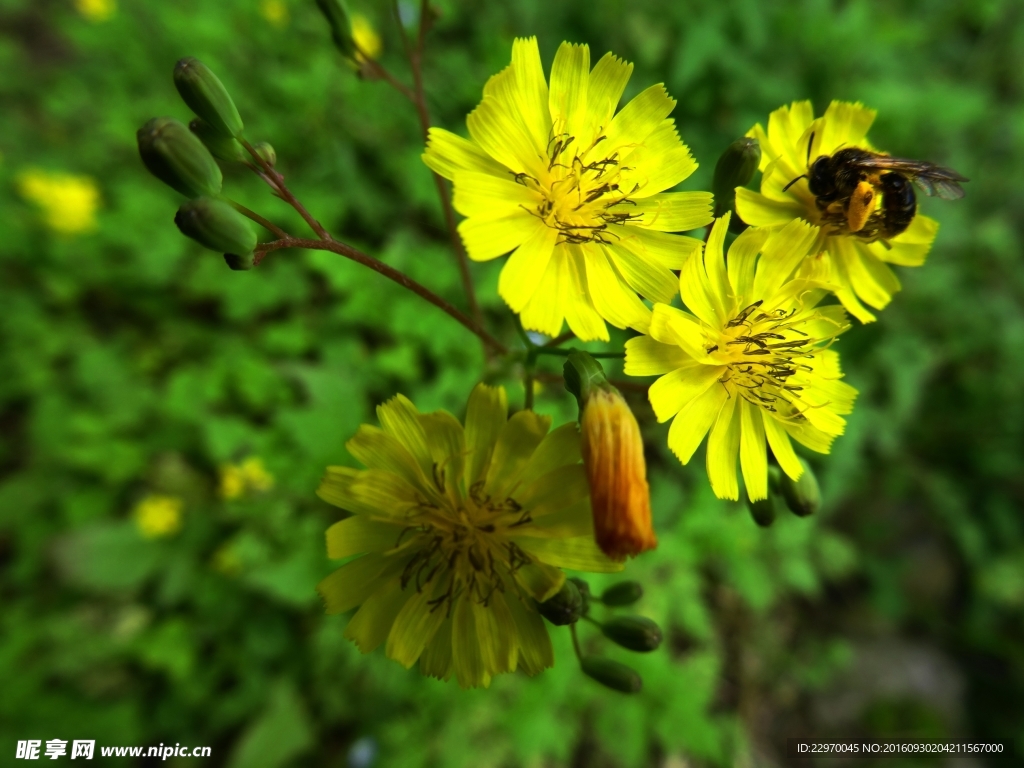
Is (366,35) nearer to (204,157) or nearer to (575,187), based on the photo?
(204,157)

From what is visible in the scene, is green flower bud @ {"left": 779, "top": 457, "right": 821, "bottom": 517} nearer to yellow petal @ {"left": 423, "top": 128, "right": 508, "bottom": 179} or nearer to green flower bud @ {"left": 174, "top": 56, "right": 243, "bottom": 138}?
yellow petal @ {"left": 423, "top": 128, "right": 508, "bottom": 179}

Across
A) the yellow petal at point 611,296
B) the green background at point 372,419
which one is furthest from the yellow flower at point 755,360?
the green background at point 372,419

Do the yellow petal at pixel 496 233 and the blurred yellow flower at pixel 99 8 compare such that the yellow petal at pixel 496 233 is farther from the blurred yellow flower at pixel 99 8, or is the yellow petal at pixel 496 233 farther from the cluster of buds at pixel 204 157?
the blurred yellow flower at pixel 99 8

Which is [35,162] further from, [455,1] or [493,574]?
[493,574]

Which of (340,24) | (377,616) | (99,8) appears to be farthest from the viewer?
(99,8)

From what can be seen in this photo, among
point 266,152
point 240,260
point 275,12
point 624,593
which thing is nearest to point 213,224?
point 240,260

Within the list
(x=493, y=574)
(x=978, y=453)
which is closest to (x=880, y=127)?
(x=978, y=453)

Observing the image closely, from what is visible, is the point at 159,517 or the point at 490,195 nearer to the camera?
the point at 490,195
